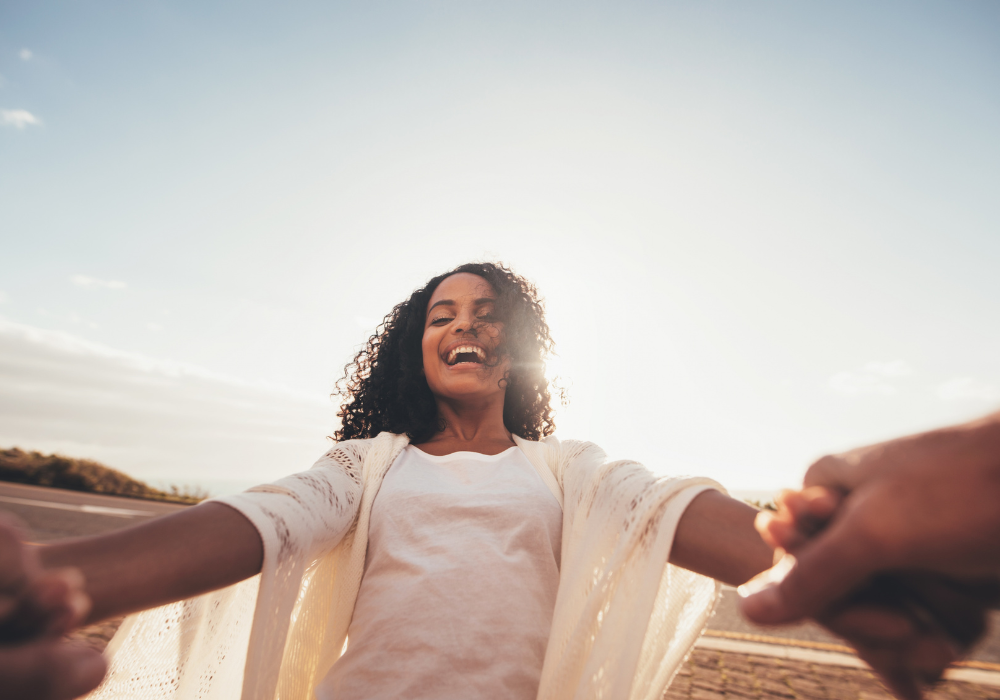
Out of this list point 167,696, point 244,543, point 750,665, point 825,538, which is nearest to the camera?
point 825,538

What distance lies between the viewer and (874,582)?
0.72 meters

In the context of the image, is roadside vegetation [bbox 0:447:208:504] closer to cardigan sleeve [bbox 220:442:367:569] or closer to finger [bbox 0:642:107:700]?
cardigan sleeve [bbox 220:442:367:569]

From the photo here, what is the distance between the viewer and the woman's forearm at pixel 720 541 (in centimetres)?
109

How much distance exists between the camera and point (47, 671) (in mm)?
599

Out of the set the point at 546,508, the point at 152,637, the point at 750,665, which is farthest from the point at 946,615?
the point at 750,665

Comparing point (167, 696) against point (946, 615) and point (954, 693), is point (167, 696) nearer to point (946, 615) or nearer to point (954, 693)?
point (946, 615)

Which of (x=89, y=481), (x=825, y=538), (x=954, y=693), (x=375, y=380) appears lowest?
(x=954, y=693)

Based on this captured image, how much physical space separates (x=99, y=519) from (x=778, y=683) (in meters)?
10.8

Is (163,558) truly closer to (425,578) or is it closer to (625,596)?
(425,578)

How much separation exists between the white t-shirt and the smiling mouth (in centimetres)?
69

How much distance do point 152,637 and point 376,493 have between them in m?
0.76

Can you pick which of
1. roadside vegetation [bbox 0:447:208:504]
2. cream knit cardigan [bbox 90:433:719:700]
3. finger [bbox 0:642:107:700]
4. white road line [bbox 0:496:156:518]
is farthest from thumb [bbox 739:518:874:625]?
roadside vegetation [bbox 0:447:208:504]

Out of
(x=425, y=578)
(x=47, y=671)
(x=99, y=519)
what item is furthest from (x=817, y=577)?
(x=99, y=519)

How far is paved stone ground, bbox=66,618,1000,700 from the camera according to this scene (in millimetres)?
3523
